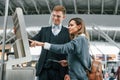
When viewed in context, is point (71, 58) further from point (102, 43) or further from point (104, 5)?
point (102, 43)

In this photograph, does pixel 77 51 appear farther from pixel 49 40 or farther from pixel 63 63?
pixel 49 40

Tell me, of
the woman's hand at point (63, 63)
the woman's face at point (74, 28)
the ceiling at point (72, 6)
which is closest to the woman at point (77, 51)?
the woman's face at point (74, 28)

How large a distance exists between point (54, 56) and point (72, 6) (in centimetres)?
1740

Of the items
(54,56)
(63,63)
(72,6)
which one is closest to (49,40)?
(54,56)

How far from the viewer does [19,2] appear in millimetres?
19609

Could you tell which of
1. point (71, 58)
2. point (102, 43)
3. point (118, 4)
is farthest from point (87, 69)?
point (102, 43)

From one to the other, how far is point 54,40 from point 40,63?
263 millimetres

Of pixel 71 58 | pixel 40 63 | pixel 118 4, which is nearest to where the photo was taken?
pixel 71 58

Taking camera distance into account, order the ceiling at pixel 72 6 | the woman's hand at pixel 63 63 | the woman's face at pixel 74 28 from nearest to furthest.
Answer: the woman's face at pixel 74 28, the woman's hand at pixel 63 63, the ceiling at pixel 72 6

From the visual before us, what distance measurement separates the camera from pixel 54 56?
10.4ft

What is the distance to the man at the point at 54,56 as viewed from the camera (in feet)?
10.3

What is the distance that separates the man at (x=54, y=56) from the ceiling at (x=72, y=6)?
15.8m

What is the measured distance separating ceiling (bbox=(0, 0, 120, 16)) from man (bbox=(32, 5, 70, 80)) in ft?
51.8

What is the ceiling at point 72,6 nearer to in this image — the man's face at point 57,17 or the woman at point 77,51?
the man's face at point 57,17
